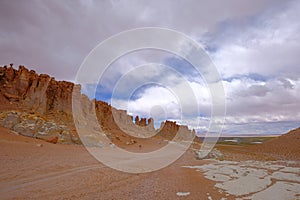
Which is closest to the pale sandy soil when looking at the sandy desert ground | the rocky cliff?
the sandy desert ground

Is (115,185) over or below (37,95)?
below

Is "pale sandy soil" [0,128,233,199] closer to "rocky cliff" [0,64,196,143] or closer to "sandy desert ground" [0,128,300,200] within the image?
"sandy desert ground" [0,128,300,200]

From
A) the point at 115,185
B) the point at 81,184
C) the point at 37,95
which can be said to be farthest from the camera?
the point at 37,95

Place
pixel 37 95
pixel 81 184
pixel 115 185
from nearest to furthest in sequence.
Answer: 1. pixel 81 184
2. pixel 115 185
3. pixel 37 95

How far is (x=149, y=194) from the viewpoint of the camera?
8.30 m

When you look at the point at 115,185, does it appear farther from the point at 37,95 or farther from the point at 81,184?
the point at 37,95

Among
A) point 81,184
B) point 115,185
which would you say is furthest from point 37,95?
point 115,185

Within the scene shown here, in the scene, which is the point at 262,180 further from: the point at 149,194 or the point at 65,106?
the point at 65,106

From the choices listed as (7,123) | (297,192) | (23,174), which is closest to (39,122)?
(7,123)

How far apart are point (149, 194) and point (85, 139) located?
75.6ft

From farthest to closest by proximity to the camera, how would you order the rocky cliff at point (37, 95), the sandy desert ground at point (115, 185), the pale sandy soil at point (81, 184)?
the rocky cliff at point (37, 95) → the sandy desert ground at point (115, 185) → the pale sandy soil at point (81, 184)

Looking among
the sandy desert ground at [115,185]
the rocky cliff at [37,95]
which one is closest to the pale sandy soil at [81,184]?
the sandy desert ground at [115,185]

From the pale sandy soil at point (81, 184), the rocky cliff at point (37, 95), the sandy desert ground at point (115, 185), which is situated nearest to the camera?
the pale sandy soil at point (81, 184)

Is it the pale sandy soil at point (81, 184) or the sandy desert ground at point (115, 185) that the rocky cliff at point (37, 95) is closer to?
the pale sandy soil at point (81, 184)
